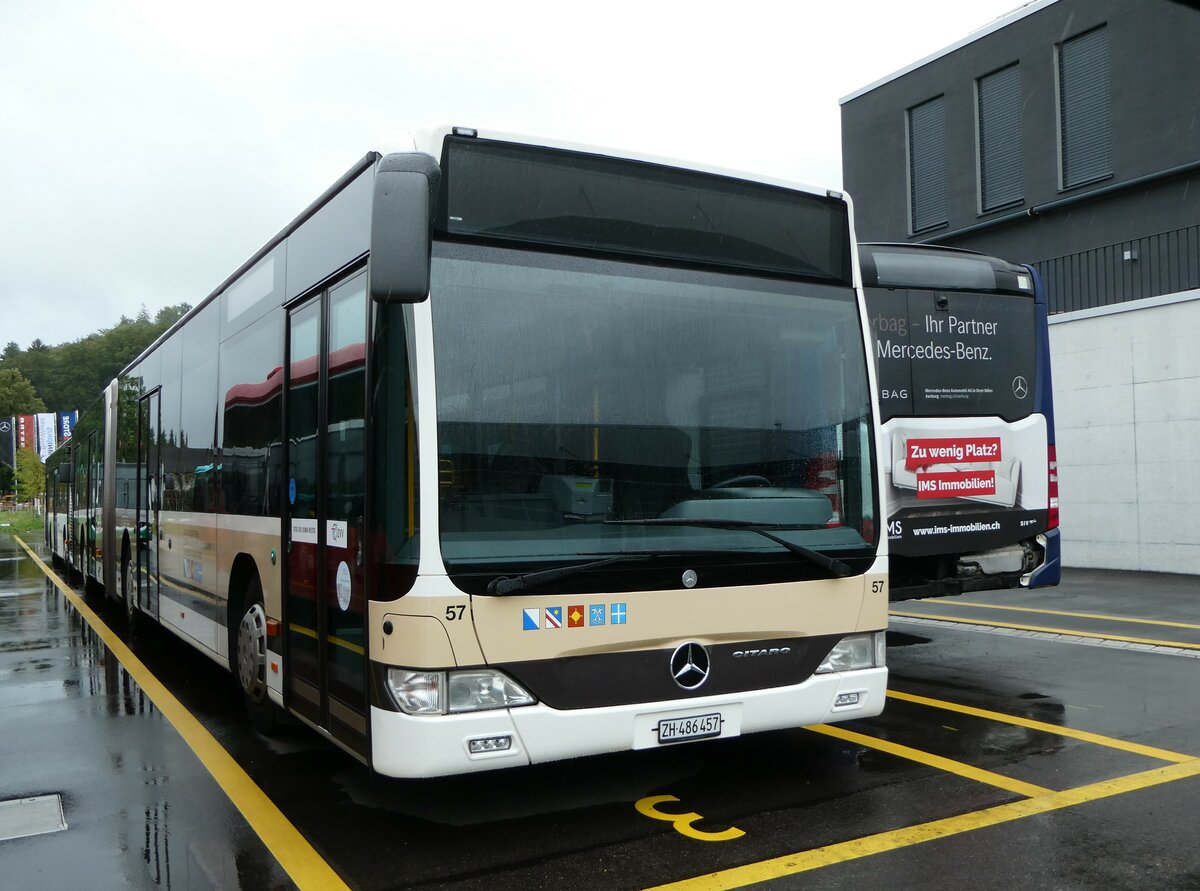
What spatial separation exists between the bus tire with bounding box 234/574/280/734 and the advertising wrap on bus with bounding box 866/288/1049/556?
15.6 feet

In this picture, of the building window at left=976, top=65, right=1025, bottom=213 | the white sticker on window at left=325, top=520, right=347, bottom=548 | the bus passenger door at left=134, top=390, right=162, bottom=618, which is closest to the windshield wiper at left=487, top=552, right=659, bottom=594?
the white sticker on window at left=325, top=520, right=347, bottom=548

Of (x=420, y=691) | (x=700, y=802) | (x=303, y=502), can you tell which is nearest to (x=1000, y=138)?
(x=700, y=802)

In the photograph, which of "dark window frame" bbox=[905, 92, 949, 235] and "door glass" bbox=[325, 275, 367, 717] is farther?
"dark window frame" bbox=[905, 92, 949, 235]

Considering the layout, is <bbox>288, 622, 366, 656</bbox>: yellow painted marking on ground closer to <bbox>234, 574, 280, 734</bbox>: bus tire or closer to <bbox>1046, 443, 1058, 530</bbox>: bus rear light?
<bbox>234, 574, 280, 734</bbox>: bus tire

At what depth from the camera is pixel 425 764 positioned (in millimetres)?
4105

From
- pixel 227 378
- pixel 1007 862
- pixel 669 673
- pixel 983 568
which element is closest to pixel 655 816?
pixel 669 673

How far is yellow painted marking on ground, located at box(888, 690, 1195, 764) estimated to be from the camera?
5719mm

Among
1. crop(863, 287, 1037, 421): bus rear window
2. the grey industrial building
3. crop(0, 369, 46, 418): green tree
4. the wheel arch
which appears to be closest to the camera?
the wheel arch

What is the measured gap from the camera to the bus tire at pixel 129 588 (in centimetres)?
1107

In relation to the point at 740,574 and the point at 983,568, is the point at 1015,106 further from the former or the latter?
the point at 740,574

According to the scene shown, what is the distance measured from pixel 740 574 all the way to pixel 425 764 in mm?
1559

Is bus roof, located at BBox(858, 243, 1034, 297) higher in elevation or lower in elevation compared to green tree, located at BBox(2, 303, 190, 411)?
lower

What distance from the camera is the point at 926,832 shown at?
4527mm

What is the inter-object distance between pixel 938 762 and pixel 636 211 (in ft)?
10.6
